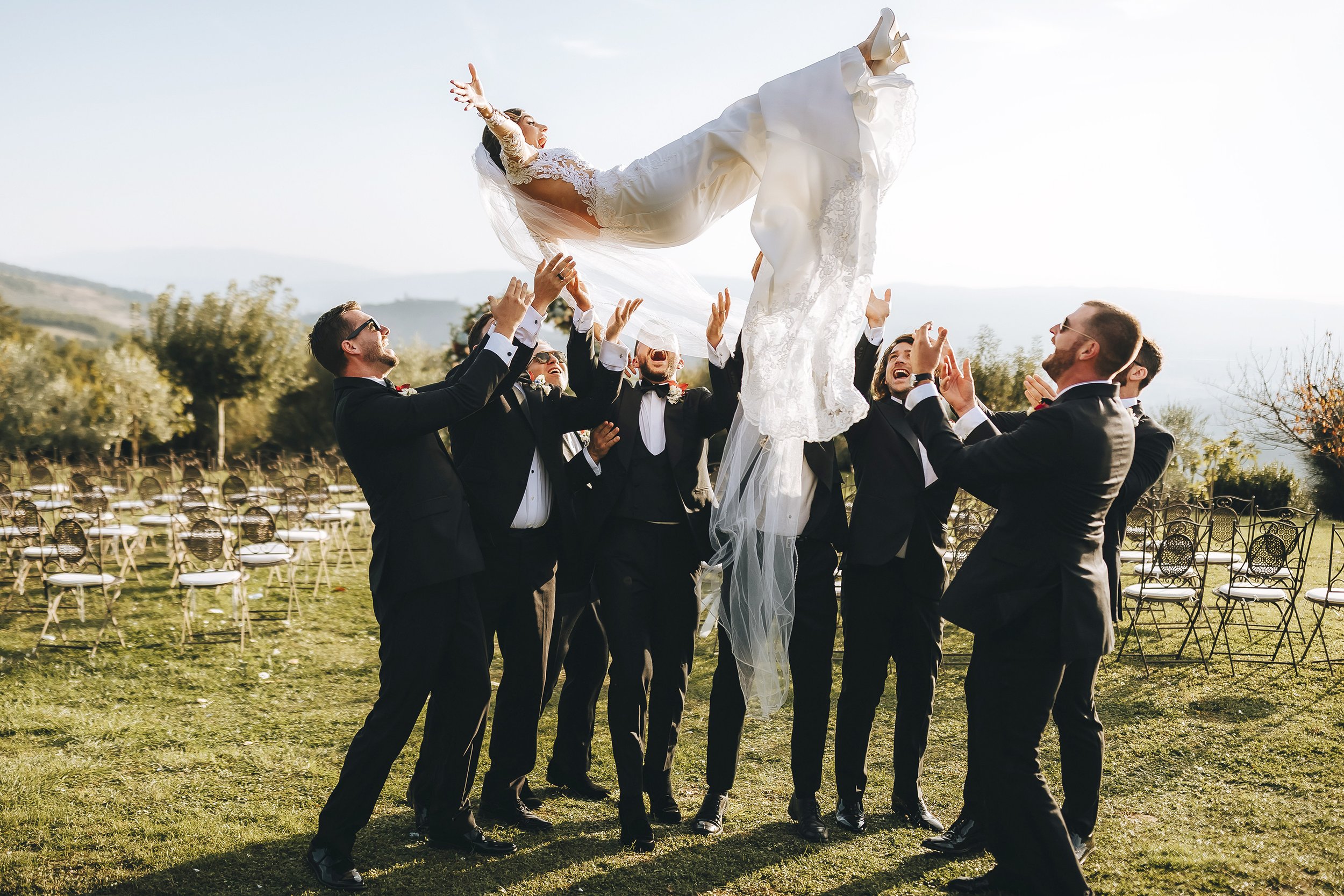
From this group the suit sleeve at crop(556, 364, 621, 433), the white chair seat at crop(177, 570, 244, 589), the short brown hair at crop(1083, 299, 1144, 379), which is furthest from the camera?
the white chair seat at crop(177, 570, 244, 589)

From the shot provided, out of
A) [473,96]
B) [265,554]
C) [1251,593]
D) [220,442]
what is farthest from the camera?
[220,442]

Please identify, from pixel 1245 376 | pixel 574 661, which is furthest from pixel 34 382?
pixel 1245 376

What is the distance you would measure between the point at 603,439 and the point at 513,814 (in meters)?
1.82

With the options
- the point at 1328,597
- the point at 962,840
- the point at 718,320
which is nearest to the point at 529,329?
the point at 718,320

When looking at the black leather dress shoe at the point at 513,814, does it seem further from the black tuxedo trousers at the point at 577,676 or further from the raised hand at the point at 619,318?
the raised hand at the point at 619,318

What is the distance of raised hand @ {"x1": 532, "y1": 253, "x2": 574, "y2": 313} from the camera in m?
3.67

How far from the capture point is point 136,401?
23688 millimetres

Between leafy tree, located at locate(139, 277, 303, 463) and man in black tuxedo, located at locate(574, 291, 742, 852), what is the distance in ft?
67.9

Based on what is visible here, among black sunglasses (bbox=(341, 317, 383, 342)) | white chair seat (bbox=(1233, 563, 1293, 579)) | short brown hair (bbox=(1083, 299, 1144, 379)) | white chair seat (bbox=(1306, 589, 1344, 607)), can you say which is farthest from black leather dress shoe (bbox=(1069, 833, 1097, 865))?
white chair seat (bbox=(1233, 563, 1293, 579))

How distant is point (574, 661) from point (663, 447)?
1.39 meters

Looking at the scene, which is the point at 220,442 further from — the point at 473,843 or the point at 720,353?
the point at 720,353

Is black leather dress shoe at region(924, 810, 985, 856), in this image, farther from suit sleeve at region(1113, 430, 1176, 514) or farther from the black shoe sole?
the black shoe sole

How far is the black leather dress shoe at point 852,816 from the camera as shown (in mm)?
4113

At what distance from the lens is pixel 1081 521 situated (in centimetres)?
326
